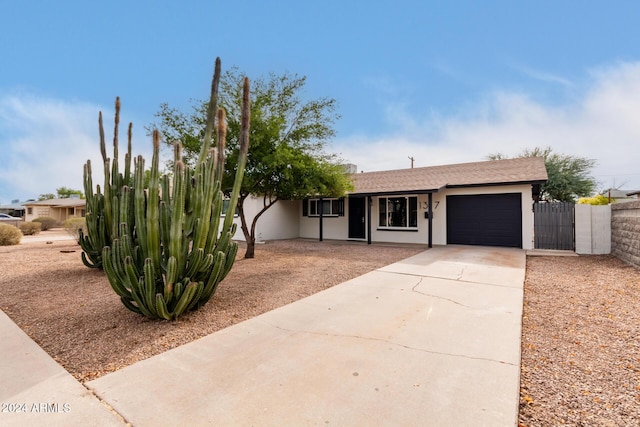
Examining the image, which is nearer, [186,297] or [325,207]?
[186,297]

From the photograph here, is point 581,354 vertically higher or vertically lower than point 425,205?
lower

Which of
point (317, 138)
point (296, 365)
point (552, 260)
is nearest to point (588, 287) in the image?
point (552, 260)

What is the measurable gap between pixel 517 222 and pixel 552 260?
2.84 m

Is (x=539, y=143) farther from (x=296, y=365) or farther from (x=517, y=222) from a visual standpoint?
(x=296, y=365)

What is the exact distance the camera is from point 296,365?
3068 millimetres

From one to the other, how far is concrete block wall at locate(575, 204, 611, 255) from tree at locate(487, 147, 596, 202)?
11.6 meters

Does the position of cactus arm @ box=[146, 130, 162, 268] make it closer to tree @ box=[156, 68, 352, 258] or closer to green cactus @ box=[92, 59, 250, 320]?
green cactus @ box=[92, 59, 250, 320]

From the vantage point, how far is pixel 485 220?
12938 mm

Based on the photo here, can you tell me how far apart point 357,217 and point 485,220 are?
19.1 ft

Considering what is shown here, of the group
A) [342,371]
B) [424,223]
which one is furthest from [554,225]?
[342,371]

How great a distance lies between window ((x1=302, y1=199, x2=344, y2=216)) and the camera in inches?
651

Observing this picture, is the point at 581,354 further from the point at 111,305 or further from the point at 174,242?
the point at 111,305

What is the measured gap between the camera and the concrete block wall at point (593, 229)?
418 inches

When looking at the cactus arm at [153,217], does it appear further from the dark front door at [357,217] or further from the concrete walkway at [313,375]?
the dark front door at [357,217]
